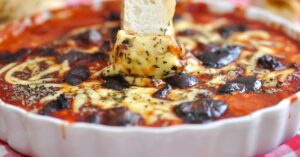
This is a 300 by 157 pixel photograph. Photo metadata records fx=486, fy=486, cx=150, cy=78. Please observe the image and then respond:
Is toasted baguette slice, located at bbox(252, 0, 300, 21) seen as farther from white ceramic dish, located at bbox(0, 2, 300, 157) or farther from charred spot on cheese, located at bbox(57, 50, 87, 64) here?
charred spot on cheese, located at bbox(57, 50, 87, 64)

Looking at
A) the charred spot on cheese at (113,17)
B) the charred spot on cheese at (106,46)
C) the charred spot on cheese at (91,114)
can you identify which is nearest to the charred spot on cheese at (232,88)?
the charred spot on cheese at (91,114)

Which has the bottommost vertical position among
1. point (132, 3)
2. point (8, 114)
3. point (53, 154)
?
point (53, 154)

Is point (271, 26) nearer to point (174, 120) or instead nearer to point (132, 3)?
point (132, 3)

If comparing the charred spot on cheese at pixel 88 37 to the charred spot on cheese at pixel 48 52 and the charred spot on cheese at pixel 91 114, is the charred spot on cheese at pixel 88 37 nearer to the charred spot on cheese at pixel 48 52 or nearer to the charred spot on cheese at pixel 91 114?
the charred spot on cheese at pixel 48 52

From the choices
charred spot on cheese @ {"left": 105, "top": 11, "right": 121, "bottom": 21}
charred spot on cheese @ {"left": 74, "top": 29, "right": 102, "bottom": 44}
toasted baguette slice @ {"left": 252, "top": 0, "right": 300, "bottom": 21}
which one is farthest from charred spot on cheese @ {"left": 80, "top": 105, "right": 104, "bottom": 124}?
toasted baguette slice @ {"left": 252, "top": 0, "right": 300, "bottom": 21}

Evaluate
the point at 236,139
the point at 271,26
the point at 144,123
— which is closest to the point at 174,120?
the point at 144,123

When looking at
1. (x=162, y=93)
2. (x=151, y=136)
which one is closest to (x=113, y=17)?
(x=162, y=93)
